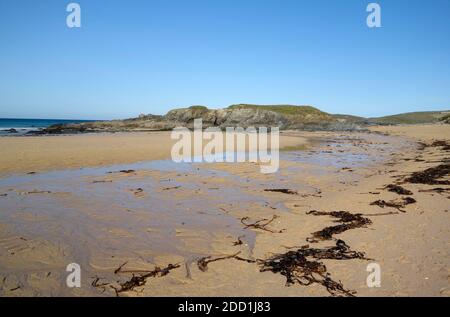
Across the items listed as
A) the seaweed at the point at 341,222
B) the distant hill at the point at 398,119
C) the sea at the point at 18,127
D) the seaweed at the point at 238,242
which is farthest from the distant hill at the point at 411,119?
the seaweed at the point at 238,242

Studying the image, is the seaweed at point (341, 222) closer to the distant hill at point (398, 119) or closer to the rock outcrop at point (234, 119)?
the rock outcrop at point (234, 119)

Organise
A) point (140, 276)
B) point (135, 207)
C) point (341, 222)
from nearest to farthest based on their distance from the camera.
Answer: point (140, 276), point (341, 222), point (135, 207)

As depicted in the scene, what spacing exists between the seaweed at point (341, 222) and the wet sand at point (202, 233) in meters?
0.14

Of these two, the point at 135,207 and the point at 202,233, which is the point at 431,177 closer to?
A: the point at 202,233

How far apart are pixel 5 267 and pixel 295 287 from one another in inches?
165

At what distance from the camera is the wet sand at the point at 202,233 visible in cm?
431

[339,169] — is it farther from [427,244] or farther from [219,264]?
[219,264]

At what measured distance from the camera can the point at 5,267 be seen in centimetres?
479

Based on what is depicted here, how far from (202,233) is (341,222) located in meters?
→ 2.92

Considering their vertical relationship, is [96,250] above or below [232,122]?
below

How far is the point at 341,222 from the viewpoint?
6.81 metres

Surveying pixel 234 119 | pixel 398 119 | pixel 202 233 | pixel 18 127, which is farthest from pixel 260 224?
pixel 398 119

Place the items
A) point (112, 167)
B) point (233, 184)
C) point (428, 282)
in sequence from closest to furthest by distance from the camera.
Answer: point (428, 282), point (233, 184), point (112, 167)
